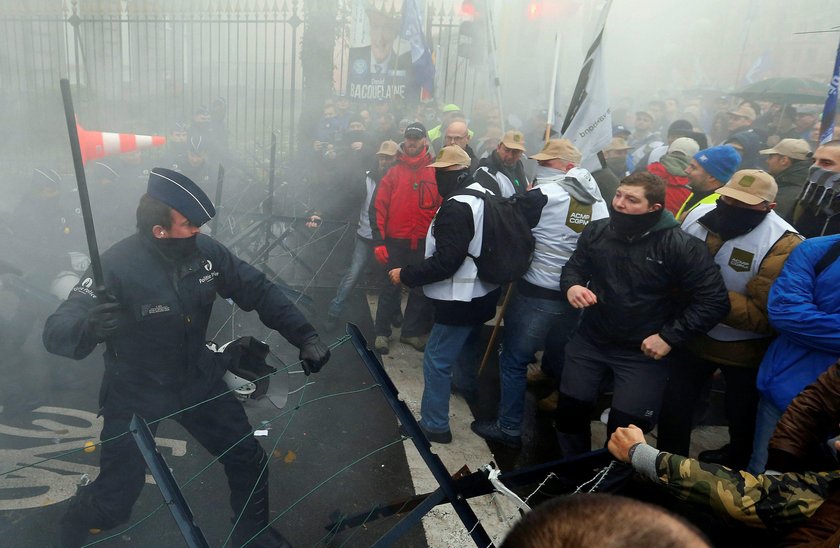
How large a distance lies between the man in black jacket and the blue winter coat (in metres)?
0.31

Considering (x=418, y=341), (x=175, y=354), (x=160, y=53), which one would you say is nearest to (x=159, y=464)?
(x=175, y=354)

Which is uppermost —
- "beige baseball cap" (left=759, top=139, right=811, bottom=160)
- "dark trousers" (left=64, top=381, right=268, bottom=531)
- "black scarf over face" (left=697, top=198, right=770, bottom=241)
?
"beige baseball cap" (left=759, top=139, right=811, bottom=160)

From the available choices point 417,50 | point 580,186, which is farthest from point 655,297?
point 417,50

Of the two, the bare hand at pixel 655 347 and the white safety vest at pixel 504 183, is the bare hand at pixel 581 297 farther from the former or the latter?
the white safety vest at pixel 504 183

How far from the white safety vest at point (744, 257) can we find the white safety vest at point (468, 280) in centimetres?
130

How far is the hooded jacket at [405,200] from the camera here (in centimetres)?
521

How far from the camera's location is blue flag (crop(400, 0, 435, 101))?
27.5 ft

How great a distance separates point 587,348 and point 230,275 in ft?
6.30

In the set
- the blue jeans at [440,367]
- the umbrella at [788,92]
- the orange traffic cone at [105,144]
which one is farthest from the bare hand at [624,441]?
the umbrella at [788,92]

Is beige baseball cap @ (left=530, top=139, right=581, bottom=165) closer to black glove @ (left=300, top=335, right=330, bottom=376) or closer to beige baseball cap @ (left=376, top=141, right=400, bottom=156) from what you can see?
beige baseball cap @ (left=376, top=141, right=400, bottom=156)

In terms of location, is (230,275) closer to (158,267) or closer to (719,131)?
(158,267)

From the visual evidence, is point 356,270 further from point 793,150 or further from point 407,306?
point 793,150

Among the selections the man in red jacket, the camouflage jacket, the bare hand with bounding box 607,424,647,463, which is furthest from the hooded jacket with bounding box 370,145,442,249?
the camouflage jacket

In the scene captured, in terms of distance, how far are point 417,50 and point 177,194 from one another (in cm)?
649
